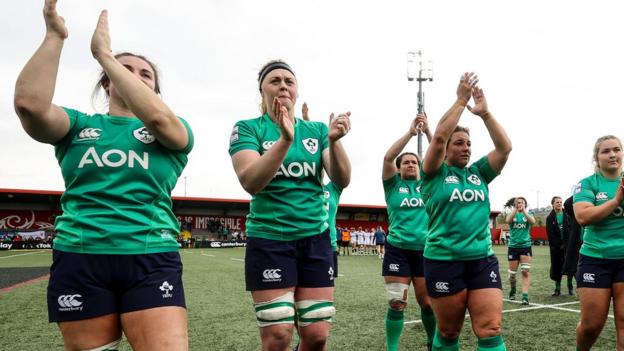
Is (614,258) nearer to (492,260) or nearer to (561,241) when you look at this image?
(492,260)

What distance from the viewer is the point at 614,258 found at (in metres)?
4.28

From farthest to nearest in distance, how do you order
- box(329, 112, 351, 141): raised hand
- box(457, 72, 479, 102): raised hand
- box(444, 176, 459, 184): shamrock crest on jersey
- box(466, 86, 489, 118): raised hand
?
box(444, 176, 459, 184): shamrock crest on jersey
box(466, 86, 489, 118): raised hand
box(457, 72, 479, 102): raised hand
box(329, 112, 351, 141): raised hand

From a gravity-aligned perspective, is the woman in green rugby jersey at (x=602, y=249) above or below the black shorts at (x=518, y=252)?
above

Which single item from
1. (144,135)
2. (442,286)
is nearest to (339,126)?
(144,135)

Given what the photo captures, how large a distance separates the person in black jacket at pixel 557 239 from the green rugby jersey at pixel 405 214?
5.78 metres

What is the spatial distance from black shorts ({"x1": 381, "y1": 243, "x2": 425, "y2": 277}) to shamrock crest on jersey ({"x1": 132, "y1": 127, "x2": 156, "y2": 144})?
4024 mm

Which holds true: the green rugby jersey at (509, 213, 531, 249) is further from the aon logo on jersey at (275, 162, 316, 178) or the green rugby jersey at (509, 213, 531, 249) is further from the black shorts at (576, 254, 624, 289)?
the aon logo on jersey at (275, 162, 316, 178)

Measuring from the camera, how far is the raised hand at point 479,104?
408cm

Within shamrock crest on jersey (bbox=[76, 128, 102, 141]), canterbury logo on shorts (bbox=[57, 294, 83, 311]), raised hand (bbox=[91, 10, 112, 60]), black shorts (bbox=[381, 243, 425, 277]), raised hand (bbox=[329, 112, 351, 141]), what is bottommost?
black shorts (bbox=[381, 243, 425, 277])

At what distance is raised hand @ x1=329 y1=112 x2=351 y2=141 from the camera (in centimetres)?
295

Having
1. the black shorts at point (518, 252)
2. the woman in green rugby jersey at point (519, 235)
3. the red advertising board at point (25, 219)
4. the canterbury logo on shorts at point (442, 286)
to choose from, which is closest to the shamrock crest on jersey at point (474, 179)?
the canterbury logo on shorts at point (442, 286)

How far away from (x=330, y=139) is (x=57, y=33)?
5.17 feet

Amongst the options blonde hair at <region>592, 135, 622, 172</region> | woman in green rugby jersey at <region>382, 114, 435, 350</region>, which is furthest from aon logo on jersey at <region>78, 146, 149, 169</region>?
blonde hair at <region>592, 135, 622, 172</region>

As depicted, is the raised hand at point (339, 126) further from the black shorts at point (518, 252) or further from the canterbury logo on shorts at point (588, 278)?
the black shorts at point (518, 252)
